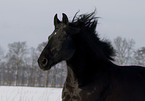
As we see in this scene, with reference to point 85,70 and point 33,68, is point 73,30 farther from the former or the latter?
point 33,68

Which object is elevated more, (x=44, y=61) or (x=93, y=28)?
(x=93, y=28)

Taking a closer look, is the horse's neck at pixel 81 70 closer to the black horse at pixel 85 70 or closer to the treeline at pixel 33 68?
the black horse at pixel 85 70

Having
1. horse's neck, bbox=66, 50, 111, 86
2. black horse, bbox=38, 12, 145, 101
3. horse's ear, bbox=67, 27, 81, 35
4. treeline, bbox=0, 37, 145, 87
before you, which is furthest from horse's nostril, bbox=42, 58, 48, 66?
treeline, bbox=0, 37, 145, 87

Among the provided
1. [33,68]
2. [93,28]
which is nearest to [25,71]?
[33,68]

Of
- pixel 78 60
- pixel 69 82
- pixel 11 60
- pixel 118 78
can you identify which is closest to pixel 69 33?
pixel 78 60

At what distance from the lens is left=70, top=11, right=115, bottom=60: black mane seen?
4219 mm

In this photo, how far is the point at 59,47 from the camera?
3561 mm

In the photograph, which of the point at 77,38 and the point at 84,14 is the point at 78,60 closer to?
the point at 77,38

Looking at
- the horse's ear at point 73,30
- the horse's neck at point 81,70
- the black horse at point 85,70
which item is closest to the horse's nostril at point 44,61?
the black horse at point 85,70

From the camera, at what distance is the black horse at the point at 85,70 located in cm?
354

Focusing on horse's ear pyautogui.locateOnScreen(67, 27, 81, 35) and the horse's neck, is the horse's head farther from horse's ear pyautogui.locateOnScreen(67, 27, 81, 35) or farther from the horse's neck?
the horse's neck

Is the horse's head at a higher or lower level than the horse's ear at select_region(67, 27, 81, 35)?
lower

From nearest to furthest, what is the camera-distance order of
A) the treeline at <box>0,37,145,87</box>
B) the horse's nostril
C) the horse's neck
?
the horse's nostril < the horse's neck < the treeline at <box>0,37,145,87</box>

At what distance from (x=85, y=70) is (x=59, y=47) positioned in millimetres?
584
